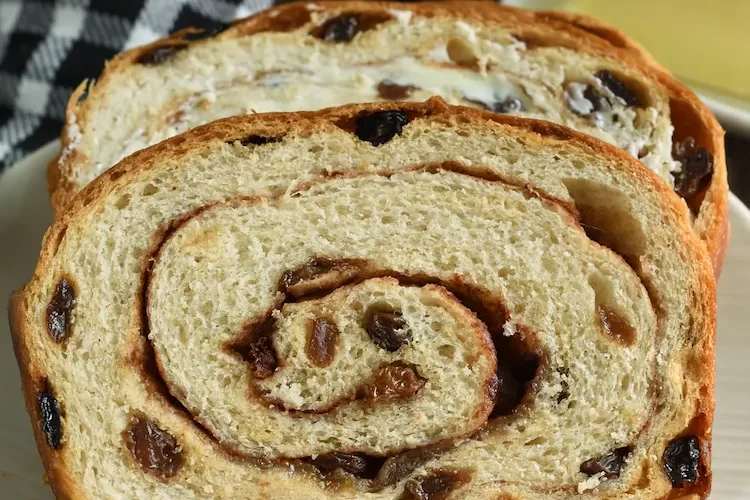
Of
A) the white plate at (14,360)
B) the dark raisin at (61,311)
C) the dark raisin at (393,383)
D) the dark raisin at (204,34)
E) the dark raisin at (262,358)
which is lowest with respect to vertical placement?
the white plate at (14,360)

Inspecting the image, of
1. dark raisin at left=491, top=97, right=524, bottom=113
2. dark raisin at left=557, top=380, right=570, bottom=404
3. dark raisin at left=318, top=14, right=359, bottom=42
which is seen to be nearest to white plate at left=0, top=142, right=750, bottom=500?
dark raisin at left=557, top=380, right=570, bottom=404

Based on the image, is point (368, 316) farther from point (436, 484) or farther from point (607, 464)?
point (607, 464)

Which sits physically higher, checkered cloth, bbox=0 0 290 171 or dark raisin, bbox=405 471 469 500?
checkered cloth, bbox=0 0 290 171

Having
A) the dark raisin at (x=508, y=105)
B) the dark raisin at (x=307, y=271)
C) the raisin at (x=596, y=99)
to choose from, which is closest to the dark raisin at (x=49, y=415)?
the dark raisin at (x=307, y=271)

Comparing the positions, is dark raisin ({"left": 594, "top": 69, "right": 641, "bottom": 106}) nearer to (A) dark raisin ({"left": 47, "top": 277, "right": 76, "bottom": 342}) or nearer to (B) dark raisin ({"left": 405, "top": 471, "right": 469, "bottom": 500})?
(B) dark raisin ({"left": 405, "top": 471, "right": 469, "bottom": 500})

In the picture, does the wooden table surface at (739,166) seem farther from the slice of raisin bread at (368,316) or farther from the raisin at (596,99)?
the slice of raisin bread at (368,316)
